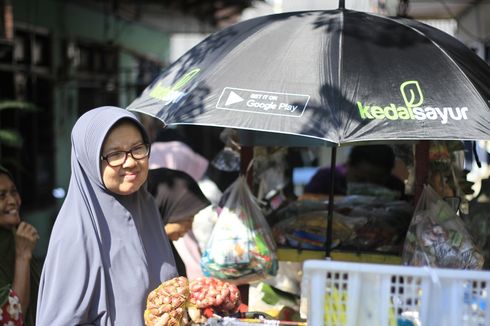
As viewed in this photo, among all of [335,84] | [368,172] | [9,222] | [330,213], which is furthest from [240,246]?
[368,172]

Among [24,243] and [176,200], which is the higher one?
[176,200]

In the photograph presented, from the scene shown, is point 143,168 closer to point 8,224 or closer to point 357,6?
point 8,224

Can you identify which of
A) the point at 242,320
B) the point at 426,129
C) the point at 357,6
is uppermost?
the point at 357,6

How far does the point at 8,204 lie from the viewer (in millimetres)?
3242

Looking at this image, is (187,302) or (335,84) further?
(335,84)

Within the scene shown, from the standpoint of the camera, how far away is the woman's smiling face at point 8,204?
324cm

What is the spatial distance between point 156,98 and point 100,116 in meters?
0.78

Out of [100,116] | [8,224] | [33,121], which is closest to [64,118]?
[33,121]

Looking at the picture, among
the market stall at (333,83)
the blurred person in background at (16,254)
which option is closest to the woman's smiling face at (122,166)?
the market stall at (333,83)

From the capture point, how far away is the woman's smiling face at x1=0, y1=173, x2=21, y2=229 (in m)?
3.24

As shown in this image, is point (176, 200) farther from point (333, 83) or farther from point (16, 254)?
point (333, 83)

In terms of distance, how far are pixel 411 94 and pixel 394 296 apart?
1.27 m

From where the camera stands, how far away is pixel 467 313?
1.70 m

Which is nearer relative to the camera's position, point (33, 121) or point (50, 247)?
point (50, 247)
